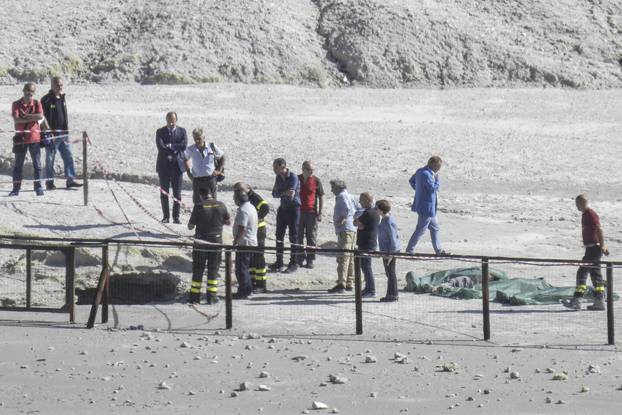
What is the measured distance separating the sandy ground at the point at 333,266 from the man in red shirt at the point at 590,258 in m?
0.31

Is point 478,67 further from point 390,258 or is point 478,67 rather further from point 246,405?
point 246,405

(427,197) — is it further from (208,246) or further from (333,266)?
(208,246)

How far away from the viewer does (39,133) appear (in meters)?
20.5

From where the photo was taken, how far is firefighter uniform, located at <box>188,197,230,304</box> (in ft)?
55.5

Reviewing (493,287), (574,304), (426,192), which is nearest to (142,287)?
(493,287)

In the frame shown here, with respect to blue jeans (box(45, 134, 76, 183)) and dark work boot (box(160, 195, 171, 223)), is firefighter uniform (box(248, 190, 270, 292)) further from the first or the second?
blue jeans (box(45, 134, 76, 183))

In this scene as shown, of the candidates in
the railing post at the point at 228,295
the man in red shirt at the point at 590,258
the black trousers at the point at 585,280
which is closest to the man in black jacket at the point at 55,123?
the railing post at the point at 228,295

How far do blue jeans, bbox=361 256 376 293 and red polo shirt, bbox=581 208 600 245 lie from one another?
8.21 feet

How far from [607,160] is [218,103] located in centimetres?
955

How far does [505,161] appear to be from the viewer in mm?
29500

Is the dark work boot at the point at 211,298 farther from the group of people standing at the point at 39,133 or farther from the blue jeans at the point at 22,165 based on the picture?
the blue jeans at the point at 22,165

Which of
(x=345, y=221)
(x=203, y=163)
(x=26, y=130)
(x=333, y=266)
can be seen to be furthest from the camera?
(x=26, y=130)

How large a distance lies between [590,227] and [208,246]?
436cm

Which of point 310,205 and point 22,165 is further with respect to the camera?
point 22,165
